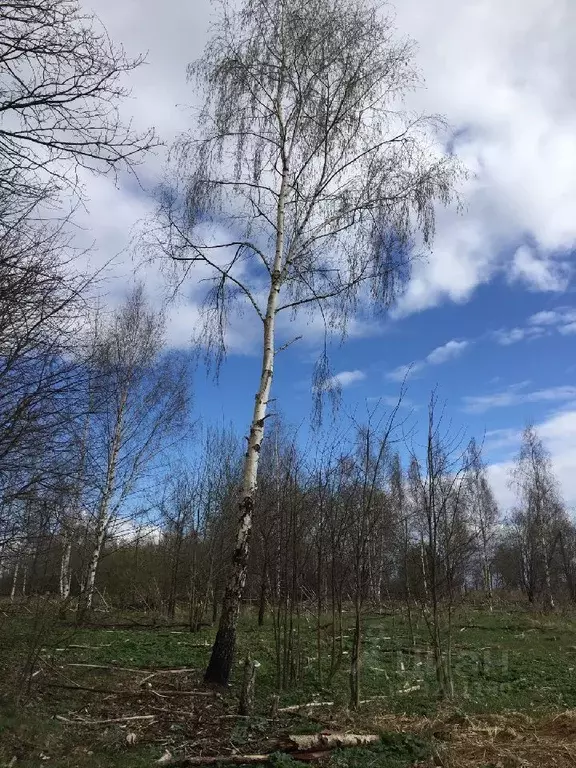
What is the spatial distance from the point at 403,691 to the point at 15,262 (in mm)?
7186

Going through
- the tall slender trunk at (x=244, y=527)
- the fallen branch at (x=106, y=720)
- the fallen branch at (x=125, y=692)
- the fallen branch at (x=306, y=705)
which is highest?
the tall slender trunk at (x=244, y=527)

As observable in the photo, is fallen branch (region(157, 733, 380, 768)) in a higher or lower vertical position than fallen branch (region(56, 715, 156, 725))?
lower

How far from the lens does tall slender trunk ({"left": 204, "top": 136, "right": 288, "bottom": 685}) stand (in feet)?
24.1

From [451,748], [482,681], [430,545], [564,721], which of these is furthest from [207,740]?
[482,681]

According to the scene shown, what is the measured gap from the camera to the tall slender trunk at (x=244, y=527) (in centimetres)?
734

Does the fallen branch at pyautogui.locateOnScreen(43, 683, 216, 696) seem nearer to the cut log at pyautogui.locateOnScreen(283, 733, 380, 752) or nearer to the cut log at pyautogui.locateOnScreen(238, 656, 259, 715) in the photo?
the cut log at pyautogui.locateOnScreen(238, 656, 259, 715)

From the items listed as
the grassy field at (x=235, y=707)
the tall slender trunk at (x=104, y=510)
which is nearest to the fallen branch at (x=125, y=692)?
the grassy field at (x=235, y=707)

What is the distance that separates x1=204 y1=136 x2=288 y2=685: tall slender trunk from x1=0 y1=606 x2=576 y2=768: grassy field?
0.35 metres

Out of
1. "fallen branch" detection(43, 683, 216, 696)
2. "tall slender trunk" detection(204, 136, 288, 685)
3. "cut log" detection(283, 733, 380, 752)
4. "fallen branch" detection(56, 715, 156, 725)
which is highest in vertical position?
"tall slender trunk" detection(204, 136, 288, 685)

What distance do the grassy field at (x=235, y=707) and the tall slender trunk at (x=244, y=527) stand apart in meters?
0.35

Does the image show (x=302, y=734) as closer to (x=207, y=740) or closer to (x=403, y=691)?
(x=207, y=740)

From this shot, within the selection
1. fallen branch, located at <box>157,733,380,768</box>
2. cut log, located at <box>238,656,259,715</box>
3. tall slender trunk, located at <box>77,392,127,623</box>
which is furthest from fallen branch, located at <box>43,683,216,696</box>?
tall slender trunk, located at <box>77,392,127,623</box>

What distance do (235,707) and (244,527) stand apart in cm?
206

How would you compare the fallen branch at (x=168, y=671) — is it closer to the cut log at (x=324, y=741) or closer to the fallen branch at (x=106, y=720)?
the fallen branch at (x=106, y=720)
